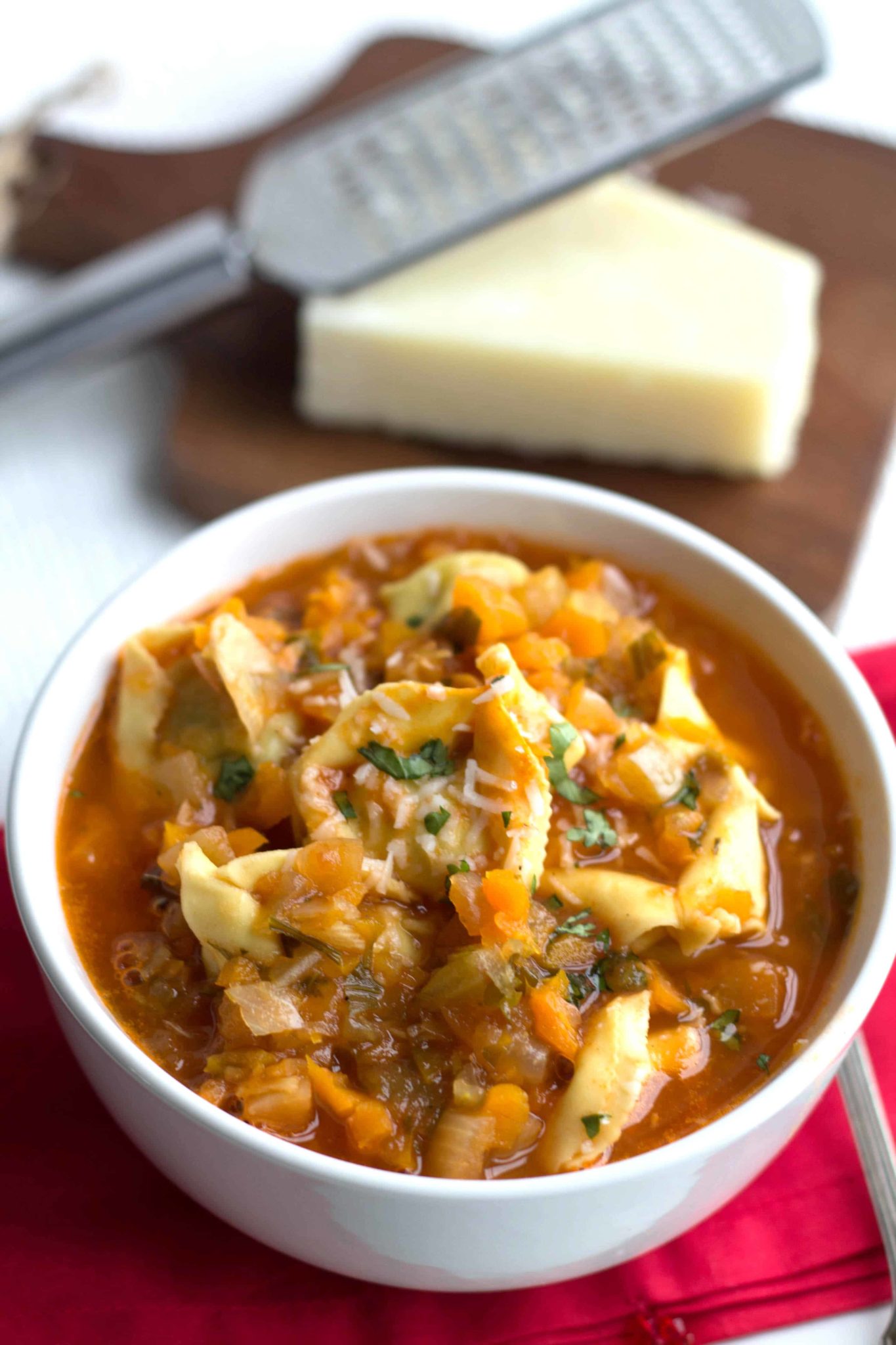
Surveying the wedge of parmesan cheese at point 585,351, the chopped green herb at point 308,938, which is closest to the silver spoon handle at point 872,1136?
the chopped green herb at point 308,938

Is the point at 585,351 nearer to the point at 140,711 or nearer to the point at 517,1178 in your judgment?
the point at 140,711

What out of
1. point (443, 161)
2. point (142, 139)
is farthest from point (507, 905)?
point (142, 139)

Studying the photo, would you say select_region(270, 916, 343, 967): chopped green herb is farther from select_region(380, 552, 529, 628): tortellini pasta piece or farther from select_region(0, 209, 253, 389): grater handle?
select_region(0, 209, 253, 389): grater handle

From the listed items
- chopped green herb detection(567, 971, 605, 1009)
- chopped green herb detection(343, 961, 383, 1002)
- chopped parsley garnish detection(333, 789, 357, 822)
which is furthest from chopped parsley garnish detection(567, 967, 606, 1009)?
chopped parsley garnish detection(333, 789, 357, 822)

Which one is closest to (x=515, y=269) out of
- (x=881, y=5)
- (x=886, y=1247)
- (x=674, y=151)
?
(x=674, y=151)

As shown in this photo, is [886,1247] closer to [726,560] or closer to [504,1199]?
[504,1199]

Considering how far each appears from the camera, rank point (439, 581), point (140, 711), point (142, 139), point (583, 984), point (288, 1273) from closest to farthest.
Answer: point (583, 984) < point (288, 1273) < point (140, 711) < point (439, 581) < point (142, 139)

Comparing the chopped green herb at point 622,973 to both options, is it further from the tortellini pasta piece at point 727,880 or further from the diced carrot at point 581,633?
the diced carrot at point 581,633
